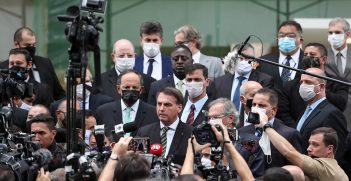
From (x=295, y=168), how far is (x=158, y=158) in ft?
4.87

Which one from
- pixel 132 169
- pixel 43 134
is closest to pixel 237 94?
pixel 43 134

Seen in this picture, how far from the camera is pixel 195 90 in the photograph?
51.4 feet

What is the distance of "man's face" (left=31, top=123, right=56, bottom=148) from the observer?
47.6 feet

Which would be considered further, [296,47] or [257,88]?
[296,47]

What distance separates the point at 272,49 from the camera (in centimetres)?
1961

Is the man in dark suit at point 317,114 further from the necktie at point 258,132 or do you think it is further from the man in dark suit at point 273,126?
the necktie at point 258,132

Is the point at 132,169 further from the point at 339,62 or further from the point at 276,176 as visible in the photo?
the point at 339,62

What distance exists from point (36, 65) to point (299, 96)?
384 cm

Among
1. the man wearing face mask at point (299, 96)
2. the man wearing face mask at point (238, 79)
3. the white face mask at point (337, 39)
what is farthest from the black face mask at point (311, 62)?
the white face mask at point (337, 39)

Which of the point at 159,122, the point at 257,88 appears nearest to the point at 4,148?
the point at 159,122

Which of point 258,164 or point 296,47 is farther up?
point 296,47

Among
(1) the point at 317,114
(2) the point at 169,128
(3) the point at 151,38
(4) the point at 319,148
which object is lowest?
(4) the point at 319,148

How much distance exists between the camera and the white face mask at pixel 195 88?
15641 mm

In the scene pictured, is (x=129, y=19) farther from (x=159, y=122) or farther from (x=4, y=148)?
(x=4, y=148)
